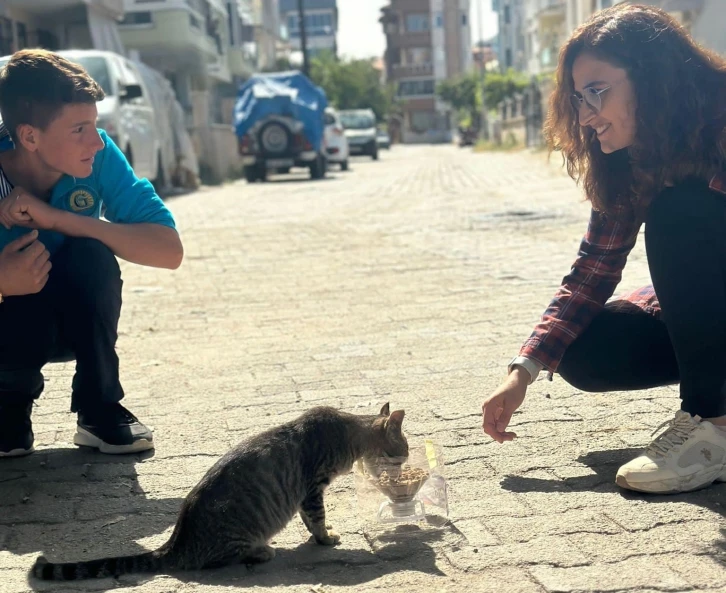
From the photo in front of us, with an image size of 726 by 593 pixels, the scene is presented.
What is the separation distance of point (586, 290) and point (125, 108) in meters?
11.9

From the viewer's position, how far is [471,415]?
387cm

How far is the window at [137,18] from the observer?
28.1 meters

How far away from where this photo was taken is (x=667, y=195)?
299cm

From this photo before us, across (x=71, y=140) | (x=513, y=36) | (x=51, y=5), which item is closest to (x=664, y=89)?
(x=71, y=140)

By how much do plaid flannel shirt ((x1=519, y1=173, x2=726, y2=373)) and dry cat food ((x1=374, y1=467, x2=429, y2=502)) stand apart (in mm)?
621

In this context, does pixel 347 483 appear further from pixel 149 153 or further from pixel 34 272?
pixel 149 153

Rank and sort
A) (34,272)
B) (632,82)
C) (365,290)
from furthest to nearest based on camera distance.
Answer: (365,290)
(34,272)
(632,82)

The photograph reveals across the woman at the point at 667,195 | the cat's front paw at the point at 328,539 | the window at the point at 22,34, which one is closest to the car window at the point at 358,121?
the window at the point at 22,34

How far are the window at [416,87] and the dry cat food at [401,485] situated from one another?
361ft

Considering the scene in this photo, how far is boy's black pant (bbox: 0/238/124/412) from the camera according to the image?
10.9 feet

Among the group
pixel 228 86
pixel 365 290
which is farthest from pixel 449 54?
pixel 365 290

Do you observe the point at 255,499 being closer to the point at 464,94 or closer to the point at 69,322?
the point at 69,322

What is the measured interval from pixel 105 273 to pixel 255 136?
69.6 feet

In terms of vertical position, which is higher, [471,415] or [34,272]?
[34,272]
